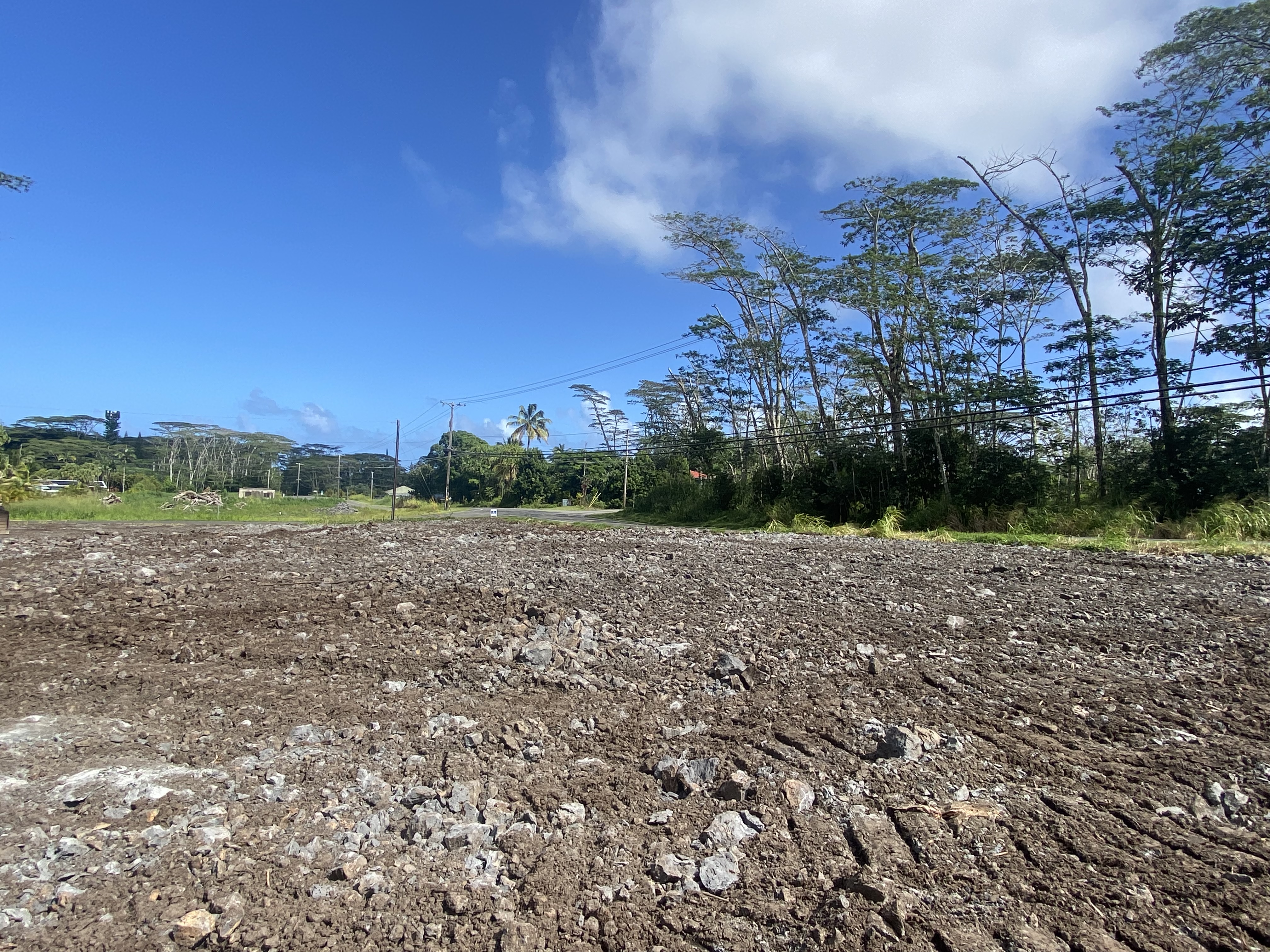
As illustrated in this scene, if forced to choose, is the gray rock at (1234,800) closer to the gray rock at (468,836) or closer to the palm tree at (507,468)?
the gray rock at (468,836)

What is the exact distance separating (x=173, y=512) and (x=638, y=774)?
26.1 meters

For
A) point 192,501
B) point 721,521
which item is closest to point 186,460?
point 192,501

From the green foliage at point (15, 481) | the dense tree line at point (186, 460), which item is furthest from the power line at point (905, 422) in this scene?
the dense tree line at point (186, 460)

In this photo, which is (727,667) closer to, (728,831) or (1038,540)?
(728,831)

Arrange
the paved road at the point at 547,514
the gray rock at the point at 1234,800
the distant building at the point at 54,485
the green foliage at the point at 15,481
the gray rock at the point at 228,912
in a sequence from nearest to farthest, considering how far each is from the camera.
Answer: the gray rock at the point at 228,912
the gray rock at the point at 1234,800
the paved road at the point at 547,514
the green foliage at the point at 15,481
the distant building at the point at 54,485

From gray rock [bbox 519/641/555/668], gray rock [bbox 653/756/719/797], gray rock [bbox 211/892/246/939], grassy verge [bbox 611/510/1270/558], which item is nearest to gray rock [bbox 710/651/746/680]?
gray rock [bbox 519/641/555/668]

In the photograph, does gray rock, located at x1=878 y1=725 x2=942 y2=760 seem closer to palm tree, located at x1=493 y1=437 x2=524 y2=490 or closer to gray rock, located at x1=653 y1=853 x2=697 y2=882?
gray rock, located at x1=653 y1=853 x2=697 y2=882

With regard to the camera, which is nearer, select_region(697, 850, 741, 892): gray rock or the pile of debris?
select_region(697, 850, 741, 892): gray rock

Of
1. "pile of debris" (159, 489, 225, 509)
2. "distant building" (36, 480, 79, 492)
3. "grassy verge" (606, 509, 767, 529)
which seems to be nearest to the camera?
"grassy verge" (606, 509, 767, 529)

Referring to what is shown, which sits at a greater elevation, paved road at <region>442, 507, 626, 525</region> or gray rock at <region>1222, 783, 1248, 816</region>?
paved road at <region>442, 507, 626, 525</region>

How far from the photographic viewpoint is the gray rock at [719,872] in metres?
1.72

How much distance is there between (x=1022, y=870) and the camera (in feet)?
5.69

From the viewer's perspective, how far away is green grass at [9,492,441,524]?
1970 cm

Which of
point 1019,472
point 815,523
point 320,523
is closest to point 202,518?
point 320,523
